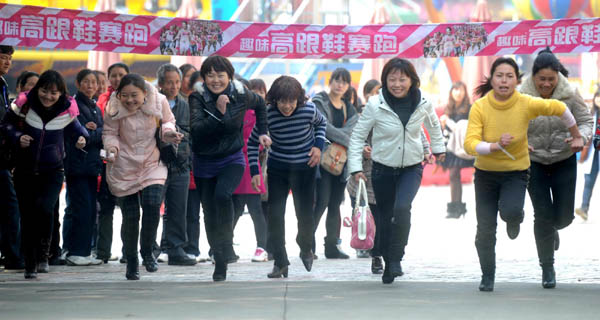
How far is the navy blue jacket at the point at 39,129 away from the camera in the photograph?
917 centimetres

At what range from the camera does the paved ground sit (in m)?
7.13

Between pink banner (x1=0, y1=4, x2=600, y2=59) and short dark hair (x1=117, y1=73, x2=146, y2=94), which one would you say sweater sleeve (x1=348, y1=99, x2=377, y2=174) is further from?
pink banner (x1=0, y1=4, x2=600, y2=59)

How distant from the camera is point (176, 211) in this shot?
10.6 m

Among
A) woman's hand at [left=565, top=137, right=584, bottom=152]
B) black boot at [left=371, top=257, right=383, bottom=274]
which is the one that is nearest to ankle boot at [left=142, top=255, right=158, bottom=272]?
black boot at [left=371, top=257, right=383, bottom=274]

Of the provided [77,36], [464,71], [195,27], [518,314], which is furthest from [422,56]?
[464,71]

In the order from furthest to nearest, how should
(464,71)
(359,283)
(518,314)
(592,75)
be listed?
(592,75)
(464,71)
(359,283)
(518,314)

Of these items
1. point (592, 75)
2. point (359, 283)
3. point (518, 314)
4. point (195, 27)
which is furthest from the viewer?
point (592, 75)

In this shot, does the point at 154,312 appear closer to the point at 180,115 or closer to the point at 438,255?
the point at 180,115

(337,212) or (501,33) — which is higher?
(501,33)

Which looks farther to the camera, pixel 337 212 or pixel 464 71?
pixel 464 71

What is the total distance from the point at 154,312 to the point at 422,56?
5585 millimetres

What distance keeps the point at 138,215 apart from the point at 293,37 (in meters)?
3.19

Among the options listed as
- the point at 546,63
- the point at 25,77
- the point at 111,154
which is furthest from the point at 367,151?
the point at 25,77

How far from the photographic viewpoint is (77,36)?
35.7 ft
